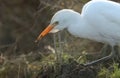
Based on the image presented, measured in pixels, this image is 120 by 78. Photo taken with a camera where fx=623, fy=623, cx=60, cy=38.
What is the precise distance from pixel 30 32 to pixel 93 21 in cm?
405

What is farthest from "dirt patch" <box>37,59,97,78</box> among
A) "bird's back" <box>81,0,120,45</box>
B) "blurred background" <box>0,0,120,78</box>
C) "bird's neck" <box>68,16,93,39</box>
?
"blurred background" <box>0,0,120,78</box>

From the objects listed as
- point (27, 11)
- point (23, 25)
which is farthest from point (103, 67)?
point (27, 11)

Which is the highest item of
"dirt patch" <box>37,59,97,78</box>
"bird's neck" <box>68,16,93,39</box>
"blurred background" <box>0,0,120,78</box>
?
"bird's neck" <box>68,16,93,39</box>

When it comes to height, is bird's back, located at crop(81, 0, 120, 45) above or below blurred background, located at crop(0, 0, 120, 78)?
above

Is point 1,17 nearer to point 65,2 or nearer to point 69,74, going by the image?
point 65,2

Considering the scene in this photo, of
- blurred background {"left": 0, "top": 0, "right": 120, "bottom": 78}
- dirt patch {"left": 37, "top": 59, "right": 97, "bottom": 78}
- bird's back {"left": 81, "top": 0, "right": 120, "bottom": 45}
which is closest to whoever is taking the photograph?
dirt patch {"left": 37, "top": 59, "right": 97, "bottom": 78}

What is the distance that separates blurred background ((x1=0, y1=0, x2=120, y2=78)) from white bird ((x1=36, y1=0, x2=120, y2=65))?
863 millimetres

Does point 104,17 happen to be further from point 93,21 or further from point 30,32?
point 30,32

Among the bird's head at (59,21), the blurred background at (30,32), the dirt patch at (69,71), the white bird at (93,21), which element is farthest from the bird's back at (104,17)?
the blurred background at (30,32)

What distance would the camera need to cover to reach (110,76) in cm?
745

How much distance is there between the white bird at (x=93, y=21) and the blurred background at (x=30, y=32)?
2.83 feet

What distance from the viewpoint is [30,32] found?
11.5 meters

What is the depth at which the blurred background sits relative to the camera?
9.09 metres

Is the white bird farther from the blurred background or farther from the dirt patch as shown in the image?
the blurred background
